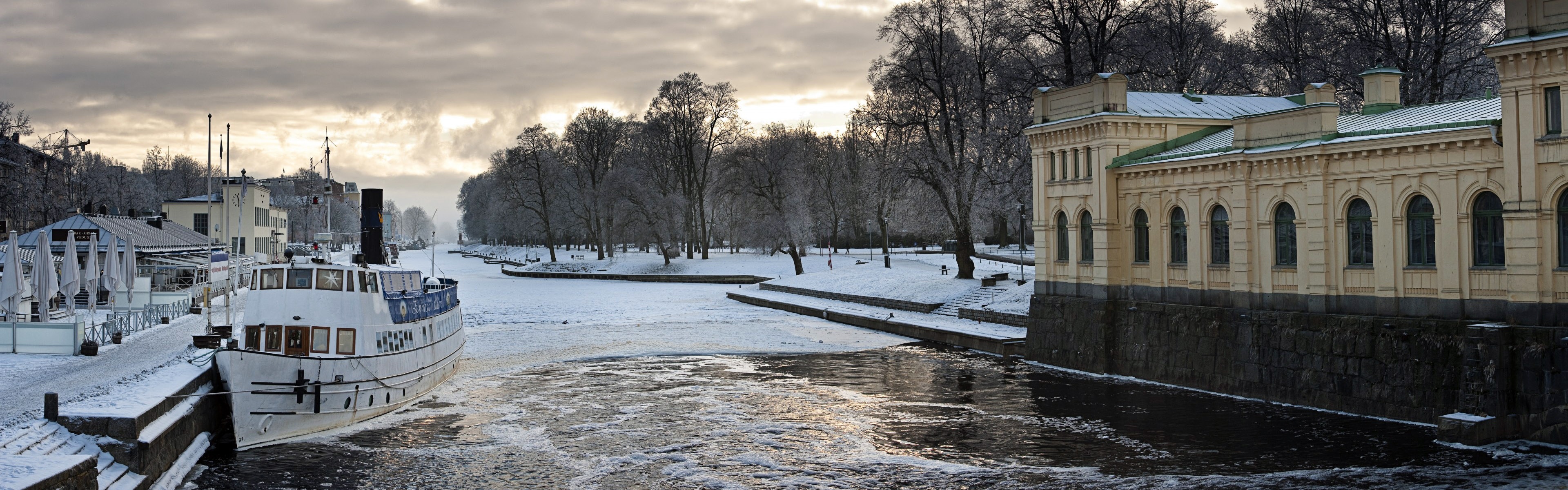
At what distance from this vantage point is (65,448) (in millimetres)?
15250

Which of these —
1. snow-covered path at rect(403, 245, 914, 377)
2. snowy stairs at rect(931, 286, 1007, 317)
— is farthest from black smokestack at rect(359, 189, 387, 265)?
snowy stairs at rect(931, 286, 1007, 317)

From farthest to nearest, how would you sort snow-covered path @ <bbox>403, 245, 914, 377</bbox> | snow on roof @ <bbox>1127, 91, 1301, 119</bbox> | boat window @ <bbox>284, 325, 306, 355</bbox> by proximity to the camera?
snow-covered path @ <bbox>403, 245, 914, 377</bbox> → snow on roof @ <bbox>1127, 91, 1301, 119</bbox> → boat window @ <bbox>284, 325, 306, 355</bbox>

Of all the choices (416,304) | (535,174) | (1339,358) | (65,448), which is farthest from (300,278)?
(535,174)

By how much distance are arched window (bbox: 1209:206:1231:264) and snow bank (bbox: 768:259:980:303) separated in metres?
17.4

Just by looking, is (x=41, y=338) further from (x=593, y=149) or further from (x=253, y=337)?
(x=593, y=149)

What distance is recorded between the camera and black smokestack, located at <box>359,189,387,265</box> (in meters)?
Result: 32.7

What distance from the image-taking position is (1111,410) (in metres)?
23.8

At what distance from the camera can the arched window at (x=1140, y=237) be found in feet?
99.0

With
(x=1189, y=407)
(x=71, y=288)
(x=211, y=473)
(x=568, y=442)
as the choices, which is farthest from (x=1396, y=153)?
(x=71, y=288)

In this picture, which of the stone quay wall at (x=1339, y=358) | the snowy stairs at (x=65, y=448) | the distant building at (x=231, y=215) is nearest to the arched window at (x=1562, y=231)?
the stone quay wall at (x=1339, y=358)

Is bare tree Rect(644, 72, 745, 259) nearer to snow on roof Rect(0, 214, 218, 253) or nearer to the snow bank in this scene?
the snow bank

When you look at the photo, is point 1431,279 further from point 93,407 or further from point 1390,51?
point 93,407

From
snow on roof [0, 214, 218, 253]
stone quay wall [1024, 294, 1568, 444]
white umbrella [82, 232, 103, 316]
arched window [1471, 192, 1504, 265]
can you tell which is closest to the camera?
stone quay wall [1024, 294, 1568, 444]

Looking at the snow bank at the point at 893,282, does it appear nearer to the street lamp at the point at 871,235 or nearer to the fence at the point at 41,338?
the street lamp at the point at 871,235
